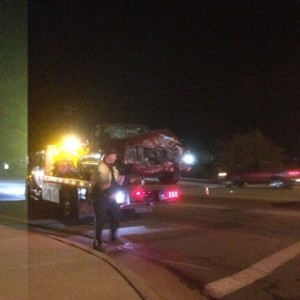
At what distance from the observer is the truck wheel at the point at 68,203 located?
55.6 ft

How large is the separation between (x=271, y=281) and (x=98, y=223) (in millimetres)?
3817

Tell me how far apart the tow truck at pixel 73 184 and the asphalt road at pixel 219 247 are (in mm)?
538

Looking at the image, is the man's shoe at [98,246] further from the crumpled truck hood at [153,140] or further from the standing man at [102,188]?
the crumpled truck hood at [153,140]

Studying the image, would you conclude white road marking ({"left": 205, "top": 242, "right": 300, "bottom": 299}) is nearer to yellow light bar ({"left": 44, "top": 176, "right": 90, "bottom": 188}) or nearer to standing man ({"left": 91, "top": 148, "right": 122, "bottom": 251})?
standing man ({"left": 91, "top": 148, "right": 122, "bottom": 251})

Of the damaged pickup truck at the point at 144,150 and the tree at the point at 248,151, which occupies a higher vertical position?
the tree at the point at 248,151

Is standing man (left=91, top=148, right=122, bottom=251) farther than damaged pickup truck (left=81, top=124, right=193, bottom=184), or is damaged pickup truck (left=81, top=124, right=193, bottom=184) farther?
damaged pickup truck (left=81, top=124, right=193, bottom=184)

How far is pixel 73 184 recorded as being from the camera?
56.3 feet

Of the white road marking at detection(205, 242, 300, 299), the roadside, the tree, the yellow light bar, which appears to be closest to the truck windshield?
the yellow light bar

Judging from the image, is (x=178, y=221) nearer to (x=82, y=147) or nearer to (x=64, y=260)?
(x=82, y=147)

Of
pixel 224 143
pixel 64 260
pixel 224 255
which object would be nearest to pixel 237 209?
pixel 224 255

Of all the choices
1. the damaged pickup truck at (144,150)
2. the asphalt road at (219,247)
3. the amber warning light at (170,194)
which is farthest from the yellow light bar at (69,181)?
the amber warning light at (170,194)

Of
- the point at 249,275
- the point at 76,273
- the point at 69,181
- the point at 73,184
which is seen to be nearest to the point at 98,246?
the point at 76,273

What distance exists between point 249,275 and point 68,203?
908 centimetres

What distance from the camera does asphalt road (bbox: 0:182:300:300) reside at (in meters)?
8.79
